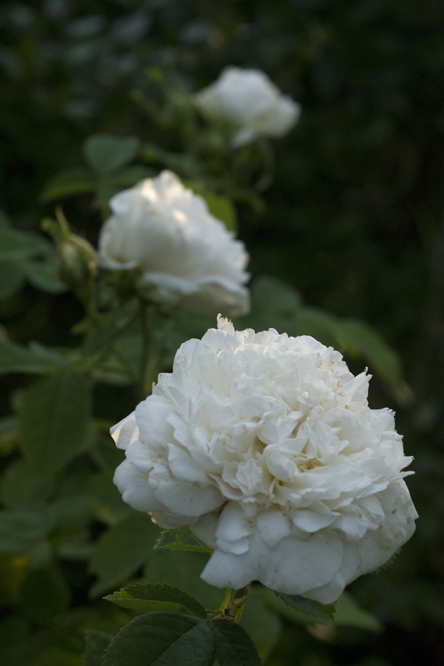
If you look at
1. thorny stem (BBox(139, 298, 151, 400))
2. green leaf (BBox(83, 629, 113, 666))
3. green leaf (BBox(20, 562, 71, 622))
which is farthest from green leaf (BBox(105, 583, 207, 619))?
green leaf (BBox(20, 562, 71, 622))

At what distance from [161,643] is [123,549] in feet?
1.07

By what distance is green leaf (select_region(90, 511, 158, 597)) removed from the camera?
0.73 metres

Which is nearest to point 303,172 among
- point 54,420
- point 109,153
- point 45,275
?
point 109,153

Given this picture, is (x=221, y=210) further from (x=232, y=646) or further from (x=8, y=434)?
(x=232, y=646)

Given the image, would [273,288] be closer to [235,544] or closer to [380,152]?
[235,544]

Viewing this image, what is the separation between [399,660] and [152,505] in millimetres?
1694

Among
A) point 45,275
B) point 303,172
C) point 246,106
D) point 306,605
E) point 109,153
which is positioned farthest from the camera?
point 303,172

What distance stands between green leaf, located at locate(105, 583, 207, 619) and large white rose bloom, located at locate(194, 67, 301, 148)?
3.60ft

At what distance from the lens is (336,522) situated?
15.9 inches

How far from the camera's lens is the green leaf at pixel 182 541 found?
1.43 feet

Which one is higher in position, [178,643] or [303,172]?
[178,643]

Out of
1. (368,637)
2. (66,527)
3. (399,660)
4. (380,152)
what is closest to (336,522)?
(66,527)

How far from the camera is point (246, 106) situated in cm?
138

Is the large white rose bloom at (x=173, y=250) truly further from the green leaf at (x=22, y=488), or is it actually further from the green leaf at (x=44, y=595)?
the green leaf at (x=44, y=595)
